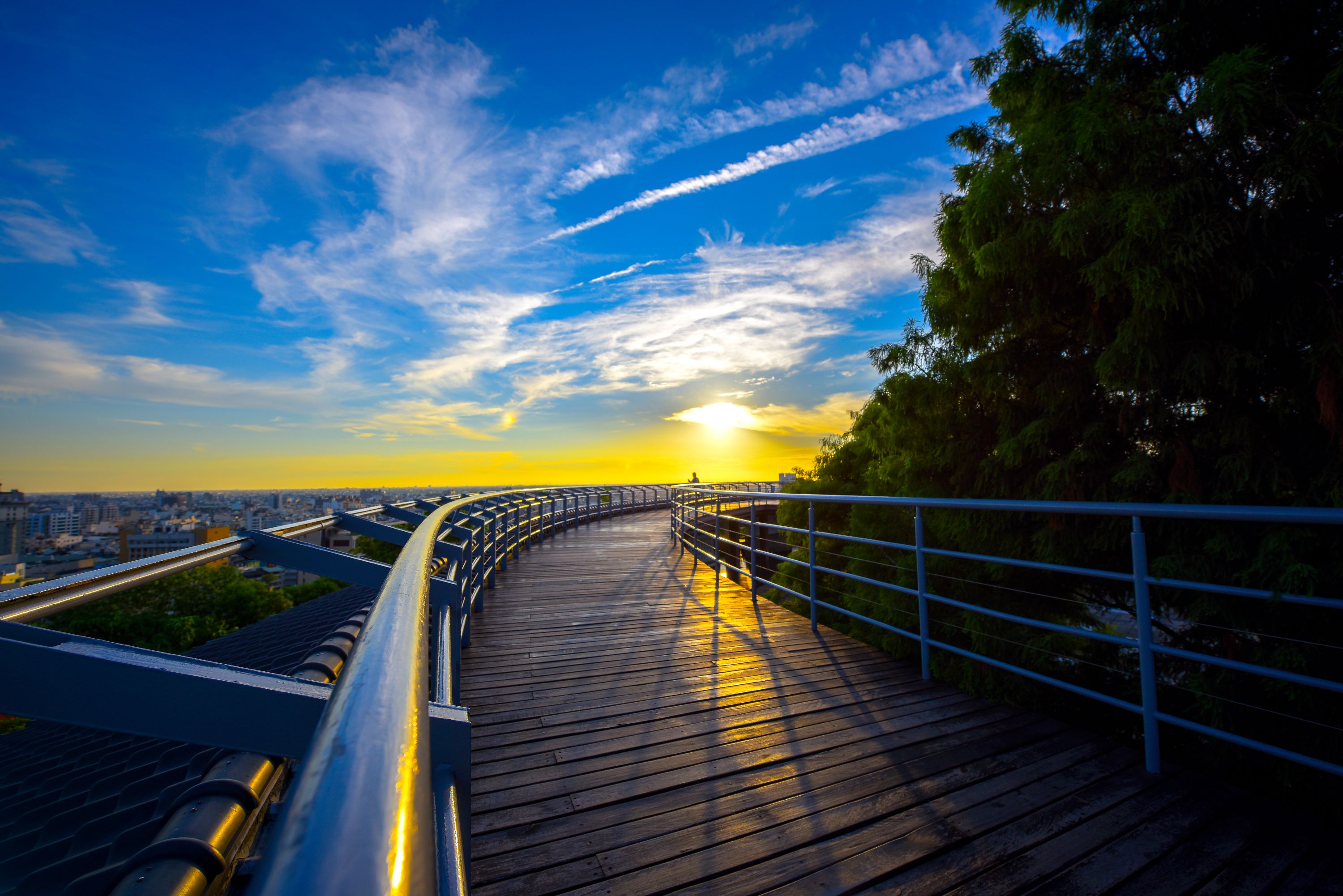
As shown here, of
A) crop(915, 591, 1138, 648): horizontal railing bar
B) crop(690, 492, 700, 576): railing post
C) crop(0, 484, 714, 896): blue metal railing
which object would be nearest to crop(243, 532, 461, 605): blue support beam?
crop(0, 484, 714, 896): blue metal railing

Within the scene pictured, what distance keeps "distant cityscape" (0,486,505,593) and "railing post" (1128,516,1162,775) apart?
12.1 feet

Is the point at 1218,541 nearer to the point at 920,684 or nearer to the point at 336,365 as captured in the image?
the point at 920,684

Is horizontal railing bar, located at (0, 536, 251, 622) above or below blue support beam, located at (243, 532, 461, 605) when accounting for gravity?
above

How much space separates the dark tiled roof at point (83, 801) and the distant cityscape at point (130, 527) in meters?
0.61

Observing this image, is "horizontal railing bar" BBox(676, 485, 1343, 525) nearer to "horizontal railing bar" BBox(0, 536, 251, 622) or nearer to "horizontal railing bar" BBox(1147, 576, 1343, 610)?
"horizontal railing bar" BBox(1147, 576, 1343, 610)

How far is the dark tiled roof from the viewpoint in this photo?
47.8 inches

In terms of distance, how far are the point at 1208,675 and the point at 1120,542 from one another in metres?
1.17

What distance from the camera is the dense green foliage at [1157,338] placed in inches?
164

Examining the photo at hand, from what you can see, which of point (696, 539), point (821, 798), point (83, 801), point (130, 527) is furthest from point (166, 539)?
point (821, 798)

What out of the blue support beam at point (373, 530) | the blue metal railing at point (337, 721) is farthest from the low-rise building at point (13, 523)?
the blue metal railing at point (337, 721)

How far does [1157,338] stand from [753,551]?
378cm

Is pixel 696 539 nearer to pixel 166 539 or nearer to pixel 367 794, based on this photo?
pixel 166 539

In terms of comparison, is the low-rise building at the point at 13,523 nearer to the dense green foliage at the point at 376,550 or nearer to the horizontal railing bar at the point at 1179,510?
the dense green foliage at the point at 376,550

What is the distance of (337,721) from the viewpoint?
1.57 feet
